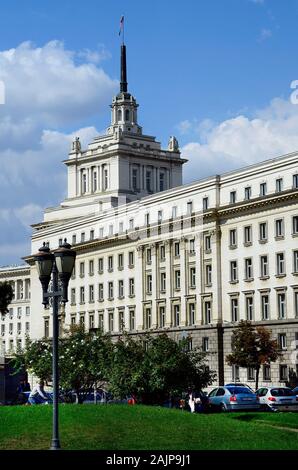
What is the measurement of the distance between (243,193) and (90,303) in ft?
94.7

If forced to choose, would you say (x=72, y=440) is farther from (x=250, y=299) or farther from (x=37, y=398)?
(x=250, y=299)

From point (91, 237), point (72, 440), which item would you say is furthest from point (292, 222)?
point (72, 440)

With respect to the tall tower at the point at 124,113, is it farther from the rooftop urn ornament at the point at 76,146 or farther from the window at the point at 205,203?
the window at the point at 205,203

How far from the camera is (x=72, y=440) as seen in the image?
1286 inches

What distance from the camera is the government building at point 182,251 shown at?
8488cm

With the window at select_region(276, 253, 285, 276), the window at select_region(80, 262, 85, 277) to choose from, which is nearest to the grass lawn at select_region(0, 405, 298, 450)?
the window at select_region(276, 253, 285, 276)

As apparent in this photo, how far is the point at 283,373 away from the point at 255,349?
11.1 feet

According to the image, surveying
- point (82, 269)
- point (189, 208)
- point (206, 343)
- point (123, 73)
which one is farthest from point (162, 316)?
point (123, 73)

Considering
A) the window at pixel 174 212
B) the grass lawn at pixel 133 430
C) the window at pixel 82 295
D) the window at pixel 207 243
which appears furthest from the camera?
the window at pixel 82 295

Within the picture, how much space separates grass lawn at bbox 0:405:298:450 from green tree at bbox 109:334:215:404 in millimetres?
9424

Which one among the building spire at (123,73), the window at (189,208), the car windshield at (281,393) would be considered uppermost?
the building spire at (123,73)

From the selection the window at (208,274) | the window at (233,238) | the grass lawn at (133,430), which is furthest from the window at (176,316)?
the grass lawn at (133,430)

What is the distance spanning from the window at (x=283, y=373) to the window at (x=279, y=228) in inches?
404
